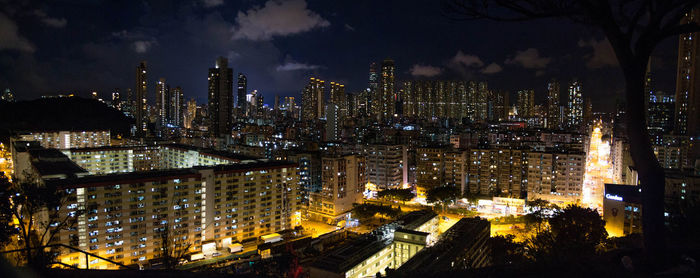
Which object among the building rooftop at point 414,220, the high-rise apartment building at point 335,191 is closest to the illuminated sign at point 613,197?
the building rooftop at point 414,220

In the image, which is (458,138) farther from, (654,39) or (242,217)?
(654,39)

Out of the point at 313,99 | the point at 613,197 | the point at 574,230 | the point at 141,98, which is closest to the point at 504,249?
the point at 574,230

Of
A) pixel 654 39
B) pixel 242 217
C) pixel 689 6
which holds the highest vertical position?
pixel 689 6

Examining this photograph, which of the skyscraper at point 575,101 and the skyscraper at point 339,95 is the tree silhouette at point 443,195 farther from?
the skyscraper at point 339,95

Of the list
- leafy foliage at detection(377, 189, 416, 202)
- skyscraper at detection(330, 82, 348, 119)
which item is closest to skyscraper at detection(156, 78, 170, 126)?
skyscraper at detection(330, 82, 348, 119)

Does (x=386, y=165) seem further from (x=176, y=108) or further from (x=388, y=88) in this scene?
(x=176, y=108)

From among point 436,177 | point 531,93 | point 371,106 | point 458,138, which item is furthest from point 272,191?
point 531,93
